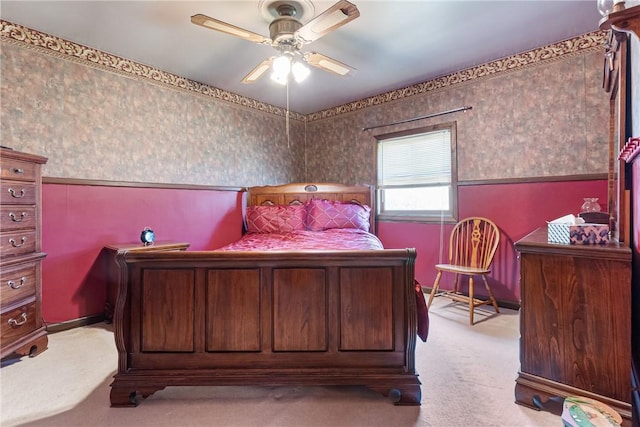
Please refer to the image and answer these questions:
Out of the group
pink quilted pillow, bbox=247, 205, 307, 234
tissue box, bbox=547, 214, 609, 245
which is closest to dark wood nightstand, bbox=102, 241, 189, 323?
pink quilted pillow, bbox=247, 205, 307, 234

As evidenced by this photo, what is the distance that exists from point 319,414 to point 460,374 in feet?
3.09

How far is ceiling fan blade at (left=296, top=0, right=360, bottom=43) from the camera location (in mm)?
1692

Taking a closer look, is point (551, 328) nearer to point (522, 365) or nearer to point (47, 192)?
point (522, 365)

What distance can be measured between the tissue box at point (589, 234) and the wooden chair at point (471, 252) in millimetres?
1348

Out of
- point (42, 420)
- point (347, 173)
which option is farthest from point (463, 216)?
point (42, 420)

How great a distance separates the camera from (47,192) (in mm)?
2613

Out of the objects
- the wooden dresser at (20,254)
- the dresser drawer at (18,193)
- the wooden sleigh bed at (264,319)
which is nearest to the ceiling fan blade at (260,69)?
the wooden sleigh bed at (264,319)

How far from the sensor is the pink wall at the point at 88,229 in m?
2.64

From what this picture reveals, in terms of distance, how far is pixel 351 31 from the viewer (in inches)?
101

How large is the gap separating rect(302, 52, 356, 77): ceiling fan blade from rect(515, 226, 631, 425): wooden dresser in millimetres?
1724

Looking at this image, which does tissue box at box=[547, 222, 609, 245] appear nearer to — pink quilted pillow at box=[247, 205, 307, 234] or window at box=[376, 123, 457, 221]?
window at box=[376, 123, 457, 221]

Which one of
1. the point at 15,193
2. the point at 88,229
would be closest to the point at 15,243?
the point at 15,193

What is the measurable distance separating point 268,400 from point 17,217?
81.4 inches

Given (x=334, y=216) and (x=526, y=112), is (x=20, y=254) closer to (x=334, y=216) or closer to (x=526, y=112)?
(x=334, y=216)
